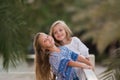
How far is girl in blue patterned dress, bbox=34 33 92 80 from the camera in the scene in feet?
7.39

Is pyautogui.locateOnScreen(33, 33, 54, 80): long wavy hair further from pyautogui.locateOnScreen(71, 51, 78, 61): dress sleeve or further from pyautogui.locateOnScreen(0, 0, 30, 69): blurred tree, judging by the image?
pyautogui.locateOnScreen(0, 0, 30, 69): blurred tree

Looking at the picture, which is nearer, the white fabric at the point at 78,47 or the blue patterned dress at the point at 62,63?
the blue patterned dress at the point at 62,63

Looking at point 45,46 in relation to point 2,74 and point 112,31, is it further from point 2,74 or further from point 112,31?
point 2,74

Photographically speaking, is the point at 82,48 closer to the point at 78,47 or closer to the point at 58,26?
the point at 78,47

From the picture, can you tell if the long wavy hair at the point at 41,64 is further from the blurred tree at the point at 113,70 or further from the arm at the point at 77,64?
the blurred tree at the point at 113,70

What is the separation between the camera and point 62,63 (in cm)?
226

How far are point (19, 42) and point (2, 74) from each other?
0.73 metres

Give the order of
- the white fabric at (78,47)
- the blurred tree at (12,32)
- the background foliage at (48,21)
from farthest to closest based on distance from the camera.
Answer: the blurred tree at (12,32), the white fabric at (78,47), the background foliage at (48,21)

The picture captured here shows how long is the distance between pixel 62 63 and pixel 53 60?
0.20ft

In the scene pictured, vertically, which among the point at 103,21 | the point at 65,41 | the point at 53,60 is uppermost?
the point at 103,21

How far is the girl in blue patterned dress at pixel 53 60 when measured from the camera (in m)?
2.25

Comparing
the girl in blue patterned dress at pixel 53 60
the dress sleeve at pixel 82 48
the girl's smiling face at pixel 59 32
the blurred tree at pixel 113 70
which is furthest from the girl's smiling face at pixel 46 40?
the blurred tree at pixel 113 70

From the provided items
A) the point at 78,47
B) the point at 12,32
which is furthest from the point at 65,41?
the point at 12,32

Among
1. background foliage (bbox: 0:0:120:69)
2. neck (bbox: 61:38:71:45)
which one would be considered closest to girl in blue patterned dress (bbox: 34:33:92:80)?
neck (bbox: 61:38:71:45)
